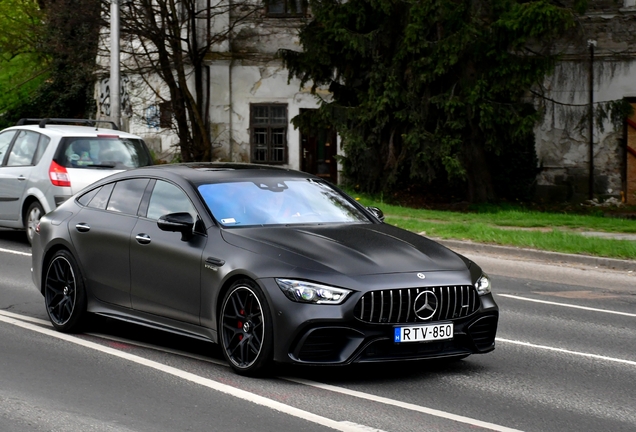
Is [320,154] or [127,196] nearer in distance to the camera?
[127,196]

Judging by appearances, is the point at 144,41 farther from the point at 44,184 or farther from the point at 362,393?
the point at 362,393

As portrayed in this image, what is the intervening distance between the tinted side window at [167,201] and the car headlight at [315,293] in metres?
1.45

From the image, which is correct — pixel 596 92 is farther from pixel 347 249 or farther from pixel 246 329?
pixel 246 329

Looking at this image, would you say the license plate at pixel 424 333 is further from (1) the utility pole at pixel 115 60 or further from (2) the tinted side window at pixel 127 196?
(1) the utility pole at pixel 115 60

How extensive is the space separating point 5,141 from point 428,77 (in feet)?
35.6

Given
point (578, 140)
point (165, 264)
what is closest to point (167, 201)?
point (165, 264)

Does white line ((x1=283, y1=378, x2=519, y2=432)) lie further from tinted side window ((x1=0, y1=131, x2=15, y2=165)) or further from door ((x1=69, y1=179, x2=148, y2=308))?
tinted side window ((x1=0, y1=131, x2=15, y2=165))

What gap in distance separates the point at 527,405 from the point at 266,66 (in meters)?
26.2

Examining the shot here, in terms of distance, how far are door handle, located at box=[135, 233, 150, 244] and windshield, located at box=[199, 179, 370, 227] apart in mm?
563

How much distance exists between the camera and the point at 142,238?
8.45 metres

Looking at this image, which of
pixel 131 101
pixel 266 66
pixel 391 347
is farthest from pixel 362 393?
pixel 131 101

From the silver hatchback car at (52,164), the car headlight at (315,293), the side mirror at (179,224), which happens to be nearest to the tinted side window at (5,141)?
the silver hatchback car at (52,164)

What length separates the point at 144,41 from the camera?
1259 inches

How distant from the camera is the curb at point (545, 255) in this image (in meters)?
15.5
